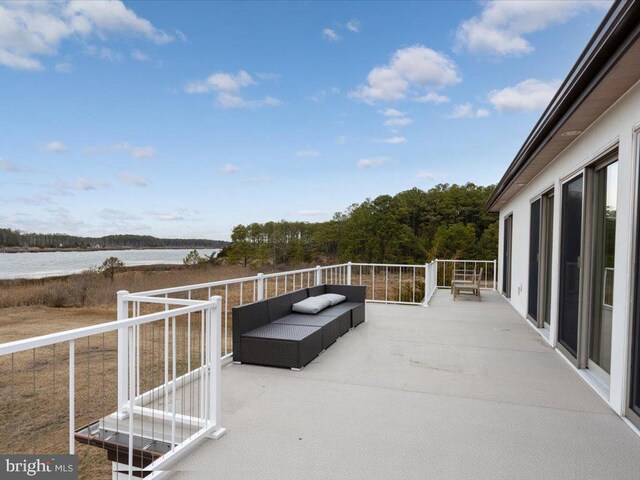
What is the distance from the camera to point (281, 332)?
3.95 m

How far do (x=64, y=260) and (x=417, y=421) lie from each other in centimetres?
1551

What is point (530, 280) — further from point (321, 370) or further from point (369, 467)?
point (369, 467)

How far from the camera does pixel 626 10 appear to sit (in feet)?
6.06

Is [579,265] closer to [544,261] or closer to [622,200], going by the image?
[622,200]

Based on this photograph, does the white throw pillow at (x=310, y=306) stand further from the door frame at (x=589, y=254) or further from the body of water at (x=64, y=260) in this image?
the body of water at (x=64, y=260)

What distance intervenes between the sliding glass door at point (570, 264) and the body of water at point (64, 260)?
14.4 metres

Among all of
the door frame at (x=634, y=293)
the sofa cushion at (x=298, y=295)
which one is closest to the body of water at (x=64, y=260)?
the sofa cushion at (x=298, y=295)

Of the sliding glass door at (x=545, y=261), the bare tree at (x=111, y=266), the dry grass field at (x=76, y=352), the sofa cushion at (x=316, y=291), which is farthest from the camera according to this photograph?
the bare tree at (x=111, y=266)

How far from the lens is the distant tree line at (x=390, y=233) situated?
19.3 metres

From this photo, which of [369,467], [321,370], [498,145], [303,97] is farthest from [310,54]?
[369,467]

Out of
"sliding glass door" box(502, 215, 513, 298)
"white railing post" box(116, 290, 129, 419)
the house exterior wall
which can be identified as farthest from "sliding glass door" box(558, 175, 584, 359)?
"sliding glass door" box(502, 215, 513, 298)

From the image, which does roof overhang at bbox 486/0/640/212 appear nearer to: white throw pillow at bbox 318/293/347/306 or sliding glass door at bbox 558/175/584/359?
sliding glass door at bbox 558/175/584/359

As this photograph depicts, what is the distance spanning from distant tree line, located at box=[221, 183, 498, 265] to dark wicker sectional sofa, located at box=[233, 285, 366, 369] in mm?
13933

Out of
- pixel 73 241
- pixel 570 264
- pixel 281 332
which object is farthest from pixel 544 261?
pixel 73 241
